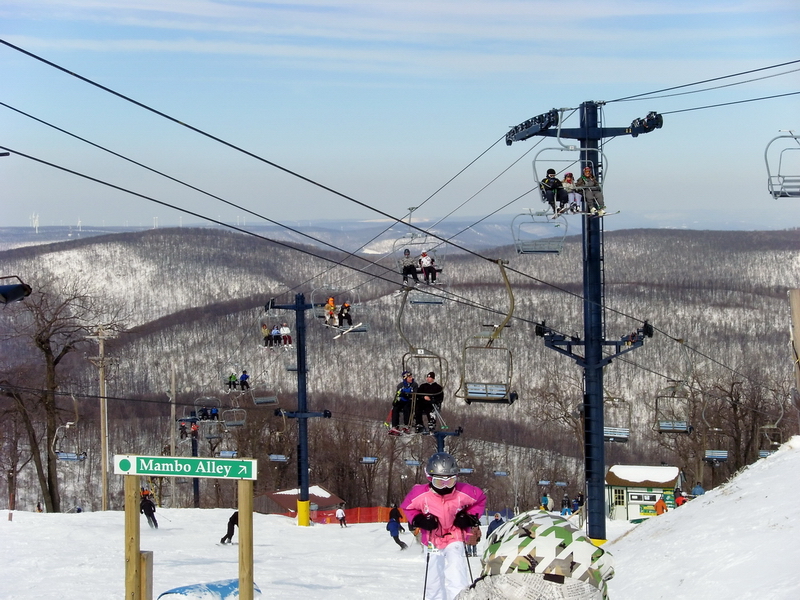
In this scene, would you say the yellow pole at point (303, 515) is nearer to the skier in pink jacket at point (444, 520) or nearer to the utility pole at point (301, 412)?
the utility pole at point (301, 412)

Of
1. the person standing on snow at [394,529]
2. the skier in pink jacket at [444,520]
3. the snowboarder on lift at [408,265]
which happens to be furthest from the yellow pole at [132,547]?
the snowboarder on lift at [408,265]

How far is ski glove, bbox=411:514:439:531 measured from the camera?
8.76 m

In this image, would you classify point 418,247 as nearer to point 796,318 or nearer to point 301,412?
point 301,412

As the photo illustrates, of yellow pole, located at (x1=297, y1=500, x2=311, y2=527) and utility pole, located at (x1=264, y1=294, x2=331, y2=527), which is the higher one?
utility pole, located at (x1=264, y1=294, x2=331, y2=527)

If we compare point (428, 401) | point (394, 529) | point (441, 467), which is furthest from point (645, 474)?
point (441, 467)

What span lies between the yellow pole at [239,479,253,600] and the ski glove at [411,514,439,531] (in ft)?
4.93

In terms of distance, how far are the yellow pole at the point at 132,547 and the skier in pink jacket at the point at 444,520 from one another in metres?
2.53

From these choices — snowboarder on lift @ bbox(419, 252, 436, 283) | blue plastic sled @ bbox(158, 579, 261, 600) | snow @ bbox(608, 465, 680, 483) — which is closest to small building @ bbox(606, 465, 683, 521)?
snow @ bbox(608, 465, 680, 483)

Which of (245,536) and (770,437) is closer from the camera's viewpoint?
(245,536)

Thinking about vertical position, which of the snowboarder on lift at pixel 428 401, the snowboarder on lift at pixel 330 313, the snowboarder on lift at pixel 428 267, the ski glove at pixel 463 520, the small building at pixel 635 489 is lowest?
the small building at pixel 635 489

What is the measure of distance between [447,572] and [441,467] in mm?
939

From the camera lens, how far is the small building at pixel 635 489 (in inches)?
2021

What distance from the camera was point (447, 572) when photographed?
8883 mm

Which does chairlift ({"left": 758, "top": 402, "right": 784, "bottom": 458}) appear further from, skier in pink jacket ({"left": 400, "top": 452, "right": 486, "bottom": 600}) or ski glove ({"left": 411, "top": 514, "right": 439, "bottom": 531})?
ski glove ({"left": 411, "top": 514, "right": 439, "bottom": 531})
